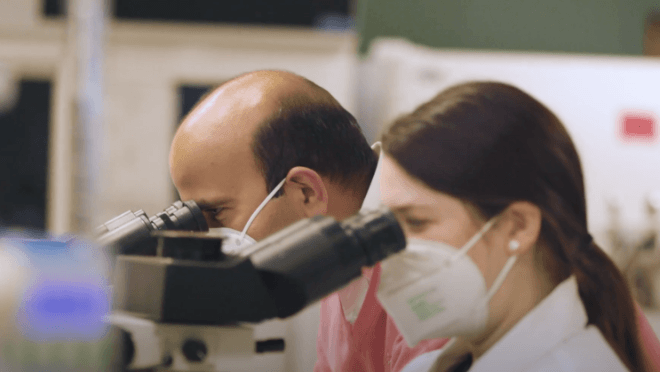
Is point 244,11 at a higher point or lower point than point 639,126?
higher

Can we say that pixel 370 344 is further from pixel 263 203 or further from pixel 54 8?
pixel 54 8

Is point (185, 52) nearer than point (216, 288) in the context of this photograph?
No

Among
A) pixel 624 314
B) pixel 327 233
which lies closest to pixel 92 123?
pixel 327 233

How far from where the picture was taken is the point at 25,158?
294 centimetres

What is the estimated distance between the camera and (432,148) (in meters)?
0.64

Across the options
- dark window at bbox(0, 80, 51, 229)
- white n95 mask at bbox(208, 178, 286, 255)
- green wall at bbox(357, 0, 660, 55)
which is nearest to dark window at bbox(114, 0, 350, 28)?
green wall at bbox(357, 0, 660, 55)

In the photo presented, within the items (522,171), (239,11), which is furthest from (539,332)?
(239,11)

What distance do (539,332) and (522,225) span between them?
0.37 ft

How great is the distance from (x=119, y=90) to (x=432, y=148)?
2.45 m

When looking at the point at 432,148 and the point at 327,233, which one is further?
the point at 432,148

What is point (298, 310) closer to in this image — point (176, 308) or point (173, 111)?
point (176, 308)

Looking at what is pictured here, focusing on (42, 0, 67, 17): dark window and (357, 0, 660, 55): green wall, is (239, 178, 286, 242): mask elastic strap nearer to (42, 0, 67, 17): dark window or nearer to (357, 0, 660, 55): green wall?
(357, 0, 660, 55): green wall

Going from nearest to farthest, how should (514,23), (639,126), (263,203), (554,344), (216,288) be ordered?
(216,288), (554,344), (263,203), (639,126), (514,23)

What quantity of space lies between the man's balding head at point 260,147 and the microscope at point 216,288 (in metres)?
0.24
